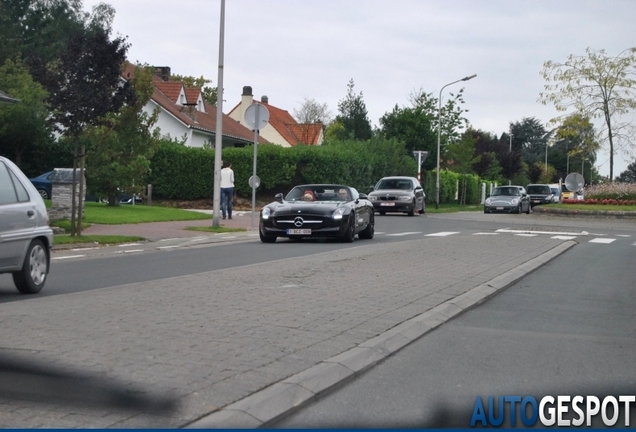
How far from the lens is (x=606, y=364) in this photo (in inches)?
284

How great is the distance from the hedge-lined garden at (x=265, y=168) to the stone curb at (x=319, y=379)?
33.3 metres

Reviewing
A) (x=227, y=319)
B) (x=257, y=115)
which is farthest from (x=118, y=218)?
(x=227, y=319)

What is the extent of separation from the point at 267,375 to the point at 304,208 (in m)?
14.4

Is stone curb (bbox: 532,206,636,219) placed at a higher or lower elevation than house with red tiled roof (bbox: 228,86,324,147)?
lower

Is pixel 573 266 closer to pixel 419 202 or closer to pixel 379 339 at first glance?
pixel 379 339

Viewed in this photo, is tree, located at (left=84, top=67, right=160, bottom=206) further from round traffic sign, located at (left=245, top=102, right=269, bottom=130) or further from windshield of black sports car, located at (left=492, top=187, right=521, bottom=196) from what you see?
windshield of black sports car, located at (left=492, top=187, right=521, bottom=196)

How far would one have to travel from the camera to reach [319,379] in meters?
6.00

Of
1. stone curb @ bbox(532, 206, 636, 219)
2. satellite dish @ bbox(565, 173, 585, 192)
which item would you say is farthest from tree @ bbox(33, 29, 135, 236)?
satellite dish @ bbox(565, 173, 585, 192)

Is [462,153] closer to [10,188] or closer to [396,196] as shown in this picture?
[396,196]

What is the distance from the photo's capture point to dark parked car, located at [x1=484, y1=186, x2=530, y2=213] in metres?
46.8

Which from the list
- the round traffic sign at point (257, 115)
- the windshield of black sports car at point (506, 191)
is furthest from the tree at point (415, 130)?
the round traffic sign at point (257, 115)

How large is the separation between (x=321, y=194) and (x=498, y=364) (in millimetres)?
14289

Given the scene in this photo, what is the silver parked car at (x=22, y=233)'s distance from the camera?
10.3 metres

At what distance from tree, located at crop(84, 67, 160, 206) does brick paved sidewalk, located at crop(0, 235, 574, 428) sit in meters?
18.2
